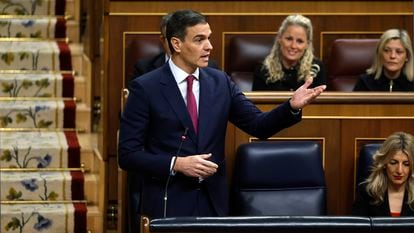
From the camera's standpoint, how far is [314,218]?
262cm

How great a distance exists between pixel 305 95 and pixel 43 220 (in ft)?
5.62

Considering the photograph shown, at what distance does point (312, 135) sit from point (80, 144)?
135 centimetres

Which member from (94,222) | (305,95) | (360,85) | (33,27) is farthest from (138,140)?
(33,27)

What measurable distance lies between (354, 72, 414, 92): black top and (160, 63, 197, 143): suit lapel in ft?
4.72

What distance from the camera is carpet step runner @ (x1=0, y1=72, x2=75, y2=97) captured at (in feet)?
16.3

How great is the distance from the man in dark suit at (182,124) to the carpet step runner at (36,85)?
1.86 m

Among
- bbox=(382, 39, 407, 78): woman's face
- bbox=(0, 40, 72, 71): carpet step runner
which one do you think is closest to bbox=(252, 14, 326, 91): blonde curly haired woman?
bbox=(382, 39, 407, 78): woman's face

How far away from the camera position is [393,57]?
4.48m

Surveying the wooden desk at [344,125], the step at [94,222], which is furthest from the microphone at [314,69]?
the step at [94,222]

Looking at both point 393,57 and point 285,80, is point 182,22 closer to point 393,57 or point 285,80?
point 285,80

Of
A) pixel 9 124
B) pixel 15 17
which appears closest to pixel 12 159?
pixel 9 124

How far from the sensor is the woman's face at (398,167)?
349 centimetres

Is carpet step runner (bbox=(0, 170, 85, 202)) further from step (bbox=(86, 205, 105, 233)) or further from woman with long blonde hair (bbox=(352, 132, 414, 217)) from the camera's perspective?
woman with long blonde hair (bbox=(352, 132, 414, 217))

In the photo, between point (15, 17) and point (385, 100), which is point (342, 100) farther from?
point (15, 17)
